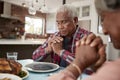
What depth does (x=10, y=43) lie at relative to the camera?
4.13 metres

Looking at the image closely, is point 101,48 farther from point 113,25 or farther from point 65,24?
point 65,24

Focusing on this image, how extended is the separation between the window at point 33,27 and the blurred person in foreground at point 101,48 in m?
7.26

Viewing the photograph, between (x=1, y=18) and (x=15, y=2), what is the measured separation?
40.7 inches

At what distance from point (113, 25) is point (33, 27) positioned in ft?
27.2

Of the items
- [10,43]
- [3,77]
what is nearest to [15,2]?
[10,43]

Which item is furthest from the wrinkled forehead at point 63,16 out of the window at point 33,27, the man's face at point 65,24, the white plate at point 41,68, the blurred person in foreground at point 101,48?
the window at point 33,27

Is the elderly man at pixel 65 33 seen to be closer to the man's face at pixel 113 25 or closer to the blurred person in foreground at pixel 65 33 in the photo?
the blurred person in foreground at pixel 65 33

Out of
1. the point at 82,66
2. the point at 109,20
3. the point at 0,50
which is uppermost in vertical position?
the point at 109,20

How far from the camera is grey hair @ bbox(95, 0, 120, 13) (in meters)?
0.34

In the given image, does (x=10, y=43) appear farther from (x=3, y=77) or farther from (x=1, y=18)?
(x=3, y=77)

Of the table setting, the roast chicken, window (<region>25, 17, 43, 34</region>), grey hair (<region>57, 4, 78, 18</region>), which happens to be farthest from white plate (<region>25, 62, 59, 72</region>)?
window (<region>25, 17, 43, 34</region>)

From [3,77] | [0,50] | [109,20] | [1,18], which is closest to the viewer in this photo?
[109,20]

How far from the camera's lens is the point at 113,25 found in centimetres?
37

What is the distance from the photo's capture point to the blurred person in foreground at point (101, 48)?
12.7 inches
